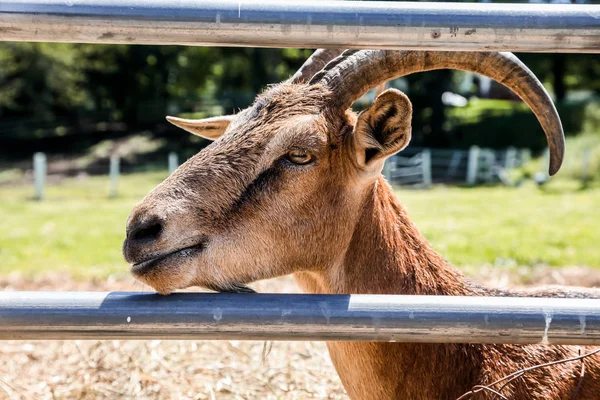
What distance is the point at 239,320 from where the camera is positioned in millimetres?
2051

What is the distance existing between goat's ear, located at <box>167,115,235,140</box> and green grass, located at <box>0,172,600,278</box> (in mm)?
5325

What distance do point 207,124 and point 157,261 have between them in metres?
1.27

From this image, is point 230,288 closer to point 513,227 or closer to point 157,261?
point 157,261

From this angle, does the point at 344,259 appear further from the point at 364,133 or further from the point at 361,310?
the point at 361,310

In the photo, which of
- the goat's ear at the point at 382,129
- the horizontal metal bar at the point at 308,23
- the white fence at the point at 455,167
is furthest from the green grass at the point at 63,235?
the white fence at the point at 455,167

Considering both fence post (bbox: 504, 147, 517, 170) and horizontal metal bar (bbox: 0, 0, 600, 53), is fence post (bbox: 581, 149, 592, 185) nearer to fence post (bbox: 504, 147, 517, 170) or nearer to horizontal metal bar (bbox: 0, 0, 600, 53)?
fence post (bbox: 504, 147, 517, 170)

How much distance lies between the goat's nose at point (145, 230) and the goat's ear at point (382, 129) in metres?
0.92

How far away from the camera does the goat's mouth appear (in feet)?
8.26

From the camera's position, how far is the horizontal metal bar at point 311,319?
2051 mm

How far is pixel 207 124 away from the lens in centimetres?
364

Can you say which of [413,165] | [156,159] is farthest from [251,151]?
[156,159]

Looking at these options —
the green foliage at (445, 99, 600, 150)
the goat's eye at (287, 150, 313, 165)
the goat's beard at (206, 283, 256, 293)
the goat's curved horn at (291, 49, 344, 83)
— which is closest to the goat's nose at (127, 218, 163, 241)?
the goat's beard at (206, 283, 256, 293)

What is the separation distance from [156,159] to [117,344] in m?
30.5

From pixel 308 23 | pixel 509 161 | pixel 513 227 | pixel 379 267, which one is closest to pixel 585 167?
pixel 509 161
